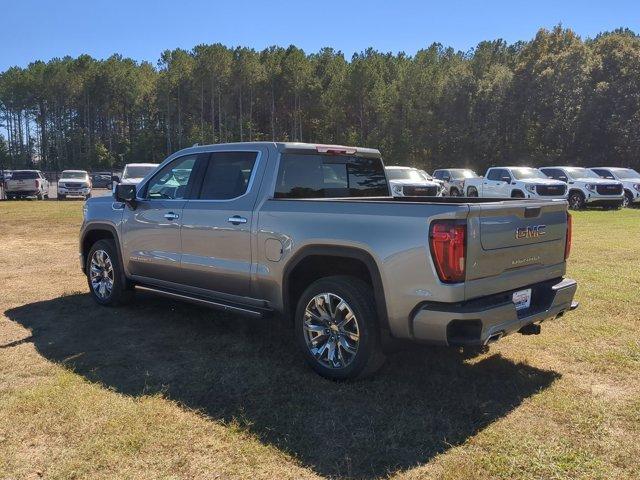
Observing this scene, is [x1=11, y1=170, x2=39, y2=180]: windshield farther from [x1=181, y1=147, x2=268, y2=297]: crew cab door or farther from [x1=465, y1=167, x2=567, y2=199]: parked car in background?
[x1=181, y1=147, x2=268, y2=297]: crew cab door

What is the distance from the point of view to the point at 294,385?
14.2 ft

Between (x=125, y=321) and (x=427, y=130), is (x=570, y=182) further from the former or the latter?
Result: (x=427, y=130)

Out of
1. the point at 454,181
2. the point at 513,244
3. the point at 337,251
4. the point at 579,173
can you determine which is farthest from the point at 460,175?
the point at 337,251

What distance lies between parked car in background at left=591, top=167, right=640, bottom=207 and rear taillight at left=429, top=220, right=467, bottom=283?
76.4 feet

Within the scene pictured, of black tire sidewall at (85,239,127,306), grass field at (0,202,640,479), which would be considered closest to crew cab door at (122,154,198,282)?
black tire sidewall at (85,239,127,306)

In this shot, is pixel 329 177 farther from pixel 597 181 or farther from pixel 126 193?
pixel 597 181

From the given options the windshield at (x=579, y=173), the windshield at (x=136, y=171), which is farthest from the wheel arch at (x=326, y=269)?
the windshield at (x=579, y=173)

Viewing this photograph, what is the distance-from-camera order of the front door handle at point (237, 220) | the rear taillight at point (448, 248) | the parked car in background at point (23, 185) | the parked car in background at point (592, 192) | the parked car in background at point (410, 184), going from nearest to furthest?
the rear taillight at point (448, 248)
the front door handle at point (237, 220)
the parked car in background at point (410, 184)
the parked car in background at point (592, 192)
the parked car in background at point (23, 185)

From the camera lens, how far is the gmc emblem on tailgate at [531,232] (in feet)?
13.4

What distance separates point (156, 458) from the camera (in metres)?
Answer: 3.27

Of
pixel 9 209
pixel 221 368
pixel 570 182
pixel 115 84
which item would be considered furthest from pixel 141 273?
pixel 115 84

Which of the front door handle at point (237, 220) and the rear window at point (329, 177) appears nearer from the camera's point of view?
the front door handle at point (237, 220)

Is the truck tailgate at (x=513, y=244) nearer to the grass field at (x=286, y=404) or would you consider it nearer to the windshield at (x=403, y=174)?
the grass field at (x=286, y=404)

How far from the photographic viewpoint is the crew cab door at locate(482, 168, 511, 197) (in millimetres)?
21859
